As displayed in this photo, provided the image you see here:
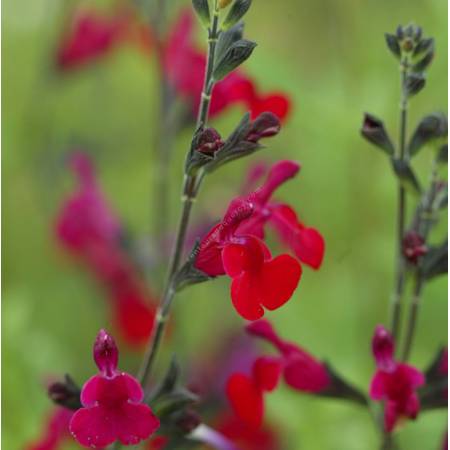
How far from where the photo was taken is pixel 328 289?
1517 millimetres

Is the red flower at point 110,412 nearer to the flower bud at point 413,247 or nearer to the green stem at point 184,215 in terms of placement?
the green stem at point 184,215

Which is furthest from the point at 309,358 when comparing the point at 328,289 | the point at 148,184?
the point at 148,184

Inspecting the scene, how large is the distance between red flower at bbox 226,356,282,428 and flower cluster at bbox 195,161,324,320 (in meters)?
0.12

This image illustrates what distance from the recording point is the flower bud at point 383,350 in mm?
772

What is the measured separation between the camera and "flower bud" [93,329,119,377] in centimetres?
70

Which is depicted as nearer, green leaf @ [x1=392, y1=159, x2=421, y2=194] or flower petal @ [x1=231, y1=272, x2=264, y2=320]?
flower petal @ [x1=231, y1=272, x2=264, y2=320]

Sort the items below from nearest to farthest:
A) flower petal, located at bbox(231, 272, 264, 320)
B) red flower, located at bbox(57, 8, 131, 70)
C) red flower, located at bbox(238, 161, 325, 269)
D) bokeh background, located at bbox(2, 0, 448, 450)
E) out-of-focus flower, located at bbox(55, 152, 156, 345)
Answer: flower petal, located at bbox(231, 272, 264, 320) → red flower, located at bbox(238, 161, 325, 269) → bokeh background, located at bbox(2, 0, 448, 450) → out-of-focus flower, located at bbox(55, 152, 156, 345) → red flower, located at bbox(57, 8, 131, 70)

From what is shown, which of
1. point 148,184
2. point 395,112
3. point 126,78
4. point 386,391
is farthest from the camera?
point 126,78

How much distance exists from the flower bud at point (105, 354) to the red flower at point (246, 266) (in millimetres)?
84

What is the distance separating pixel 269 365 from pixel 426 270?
0.50 feet

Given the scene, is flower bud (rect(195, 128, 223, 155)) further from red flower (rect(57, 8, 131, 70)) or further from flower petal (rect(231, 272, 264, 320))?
red flower (rect(57, 8, 131, 70))

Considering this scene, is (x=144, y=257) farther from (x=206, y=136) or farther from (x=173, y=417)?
(x=206, y=136)

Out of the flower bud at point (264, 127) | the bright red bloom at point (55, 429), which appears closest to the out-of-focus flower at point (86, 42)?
the bright red bloom at point (55, 429)

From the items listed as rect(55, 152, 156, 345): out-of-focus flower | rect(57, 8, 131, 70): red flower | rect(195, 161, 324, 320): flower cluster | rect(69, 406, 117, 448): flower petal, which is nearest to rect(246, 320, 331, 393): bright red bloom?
rect(195, 161, 324, 320): flower cluster
